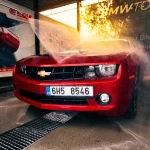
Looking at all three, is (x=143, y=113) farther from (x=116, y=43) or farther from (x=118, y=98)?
(x=116, y=43)

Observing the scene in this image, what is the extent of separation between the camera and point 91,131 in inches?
80.0

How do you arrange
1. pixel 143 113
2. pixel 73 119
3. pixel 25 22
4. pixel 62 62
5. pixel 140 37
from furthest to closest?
pixel 140 37
pixel 25 22
pixel 143 113
pixel 73 119
pixel 62 62

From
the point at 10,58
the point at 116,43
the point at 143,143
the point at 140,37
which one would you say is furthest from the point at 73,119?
the point at 140,37

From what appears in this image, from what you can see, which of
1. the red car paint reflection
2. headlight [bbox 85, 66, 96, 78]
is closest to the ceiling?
the red car paint reflection

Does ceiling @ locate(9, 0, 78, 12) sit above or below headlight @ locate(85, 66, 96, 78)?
above

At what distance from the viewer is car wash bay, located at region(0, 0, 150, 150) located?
5.64 ft

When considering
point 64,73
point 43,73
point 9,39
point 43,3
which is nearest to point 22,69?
point 43,73

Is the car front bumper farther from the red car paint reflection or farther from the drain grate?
the red car paint reflection

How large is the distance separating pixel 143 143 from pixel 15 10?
5737mm

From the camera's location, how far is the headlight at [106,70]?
6.57ft

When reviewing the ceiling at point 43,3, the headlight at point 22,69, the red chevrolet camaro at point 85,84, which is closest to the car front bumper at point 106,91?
the red chevrolet camaro at point 85,84

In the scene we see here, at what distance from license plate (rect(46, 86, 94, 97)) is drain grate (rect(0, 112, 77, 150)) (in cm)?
41

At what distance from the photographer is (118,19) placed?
542 inches

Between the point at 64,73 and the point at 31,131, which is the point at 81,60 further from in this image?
the point at 31,131
